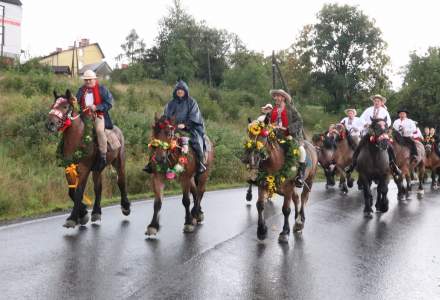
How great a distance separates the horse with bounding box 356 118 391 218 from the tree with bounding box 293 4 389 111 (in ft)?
150

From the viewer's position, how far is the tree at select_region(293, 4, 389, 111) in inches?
2335

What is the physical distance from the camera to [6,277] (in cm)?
698

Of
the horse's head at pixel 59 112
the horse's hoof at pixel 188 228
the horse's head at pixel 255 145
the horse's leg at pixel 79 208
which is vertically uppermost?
the horse's head at pixel 59 112

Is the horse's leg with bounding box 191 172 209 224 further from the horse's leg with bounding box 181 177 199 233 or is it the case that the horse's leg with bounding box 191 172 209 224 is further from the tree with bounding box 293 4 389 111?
the tree with bounding box 293 4 389 111

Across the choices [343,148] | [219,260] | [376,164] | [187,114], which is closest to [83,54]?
[343,148]

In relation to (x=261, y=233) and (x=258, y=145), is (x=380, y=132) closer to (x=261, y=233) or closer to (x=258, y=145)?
(x=261, y=233)

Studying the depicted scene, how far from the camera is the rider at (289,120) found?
10.3 metres

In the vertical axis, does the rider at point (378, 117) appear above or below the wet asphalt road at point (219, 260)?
above

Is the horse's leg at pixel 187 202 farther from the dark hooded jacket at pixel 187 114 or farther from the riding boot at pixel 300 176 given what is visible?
the riding boot at pixel 300 176

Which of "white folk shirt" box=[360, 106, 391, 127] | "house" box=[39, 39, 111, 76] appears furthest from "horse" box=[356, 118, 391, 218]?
"house" box=[39, 39, 111, 76]

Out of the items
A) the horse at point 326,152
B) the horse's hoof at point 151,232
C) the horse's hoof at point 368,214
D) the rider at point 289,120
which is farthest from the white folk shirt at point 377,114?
the horse's hoof at point 151,232

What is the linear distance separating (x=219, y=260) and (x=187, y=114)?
11.1ft

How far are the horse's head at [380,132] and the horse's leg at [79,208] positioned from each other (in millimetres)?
7121

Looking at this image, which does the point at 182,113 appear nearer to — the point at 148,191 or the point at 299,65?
the point at 148,191
